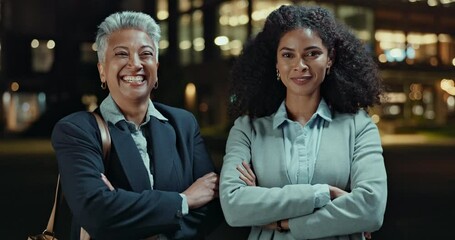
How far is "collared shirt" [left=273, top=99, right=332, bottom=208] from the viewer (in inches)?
85.5

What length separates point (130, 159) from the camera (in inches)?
83.5

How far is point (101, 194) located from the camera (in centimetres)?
198

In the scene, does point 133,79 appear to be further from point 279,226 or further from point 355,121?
point 355,121

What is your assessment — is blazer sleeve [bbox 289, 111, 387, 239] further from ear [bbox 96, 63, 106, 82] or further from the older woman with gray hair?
ear [bbox 96, 63, 106, 82]

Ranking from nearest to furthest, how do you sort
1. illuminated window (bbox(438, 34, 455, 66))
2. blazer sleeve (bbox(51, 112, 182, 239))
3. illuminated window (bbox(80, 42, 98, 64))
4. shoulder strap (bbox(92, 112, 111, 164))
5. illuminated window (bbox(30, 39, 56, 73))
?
blazer sleeve (bbox(51, 112, 182, 239))
shoulder strap (bbox(92, 112, 111, 164))
illuminated window (bbox(80, 42, 98, 64))
illuminated window (bbox(30, 39, 56, 73))
illuminated window (bbox(438, 34, 455, 66))

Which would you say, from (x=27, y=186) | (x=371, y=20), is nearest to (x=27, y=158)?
(x=27, y=186)

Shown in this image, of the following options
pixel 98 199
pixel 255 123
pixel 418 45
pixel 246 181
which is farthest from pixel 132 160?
pixel 418 45

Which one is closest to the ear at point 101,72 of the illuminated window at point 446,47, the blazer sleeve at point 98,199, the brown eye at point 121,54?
the brown eye at point 121,54

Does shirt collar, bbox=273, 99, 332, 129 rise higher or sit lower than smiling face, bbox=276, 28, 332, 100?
lower

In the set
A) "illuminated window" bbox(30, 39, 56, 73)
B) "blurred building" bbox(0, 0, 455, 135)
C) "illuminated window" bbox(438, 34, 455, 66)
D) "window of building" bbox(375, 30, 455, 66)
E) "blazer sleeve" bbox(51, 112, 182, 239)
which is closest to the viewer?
"blazer sleeve" bbox(51, 112, 182, 239)

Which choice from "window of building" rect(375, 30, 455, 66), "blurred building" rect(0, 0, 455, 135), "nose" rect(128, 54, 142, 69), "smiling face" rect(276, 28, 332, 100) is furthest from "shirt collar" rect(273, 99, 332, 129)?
"window of building" rect(375, 30, 455, 66)

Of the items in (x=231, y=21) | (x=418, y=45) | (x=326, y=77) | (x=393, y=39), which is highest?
(x=231, y=21)

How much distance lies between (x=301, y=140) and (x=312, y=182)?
0.59ft

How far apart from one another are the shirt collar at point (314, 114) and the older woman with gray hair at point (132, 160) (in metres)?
0.34
